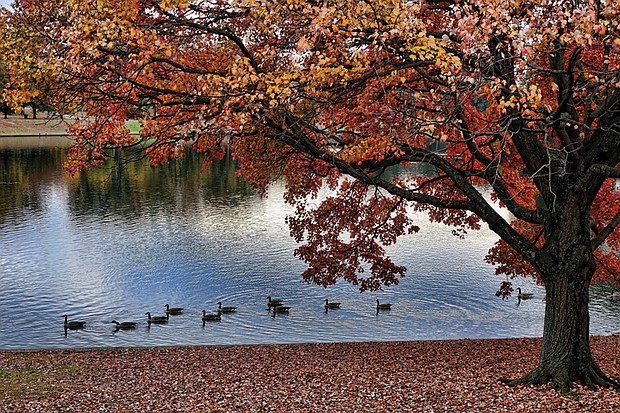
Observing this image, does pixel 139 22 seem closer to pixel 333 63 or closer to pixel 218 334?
pixel 333 63

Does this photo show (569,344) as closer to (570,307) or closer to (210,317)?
(570,307)

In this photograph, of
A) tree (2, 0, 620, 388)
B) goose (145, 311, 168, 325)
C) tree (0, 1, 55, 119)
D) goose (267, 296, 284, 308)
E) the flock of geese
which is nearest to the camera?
tree (2, 0, 620, 388)

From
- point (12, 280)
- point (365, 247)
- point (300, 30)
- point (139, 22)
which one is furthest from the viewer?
point (12, 280)

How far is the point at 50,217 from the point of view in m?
47.4

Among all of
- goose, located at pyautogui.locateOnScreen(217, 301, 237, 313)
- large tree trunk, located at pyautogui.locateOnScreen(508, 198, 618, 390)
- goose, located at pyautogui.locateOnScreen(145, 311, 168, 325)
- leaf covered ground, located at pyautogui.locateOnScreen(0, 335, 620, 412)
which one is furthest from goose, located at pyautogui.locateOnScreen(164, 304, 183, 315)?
large tree trunk, located at pyautogui.locateOnScreen(508, 198, 618, 390)

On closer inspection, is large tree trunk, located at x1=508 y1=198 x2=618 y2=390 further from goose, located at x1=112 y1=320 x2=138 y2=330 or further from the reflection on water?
goose, located at x1=112 y1=320 x2=138 y2=330

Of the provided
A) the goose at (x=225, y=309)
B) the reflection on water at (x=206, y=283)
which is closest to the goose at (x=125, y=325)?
the reflection on water at (x=206, y=283)

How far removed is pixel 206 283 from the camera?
33.6m

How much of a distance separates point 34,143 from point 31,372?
327 feet

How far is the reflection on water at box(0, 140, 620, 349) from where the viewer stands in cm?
2744

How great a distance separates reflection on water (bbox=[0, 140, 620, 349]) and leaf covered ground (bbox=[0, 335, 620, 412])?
6.90 metres

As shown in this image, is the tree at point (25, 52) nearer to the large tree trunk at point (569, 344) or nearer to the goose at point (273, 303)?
the large tree trunk at point (569, 344)

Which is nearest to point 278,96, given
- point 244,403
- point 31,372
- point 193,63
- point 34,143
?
point 193,63

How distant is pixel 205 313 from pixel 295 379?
14500mm
